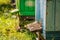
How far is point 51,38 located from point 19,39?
167 cm

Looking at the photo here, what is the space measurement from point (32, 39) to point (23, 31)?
96cm

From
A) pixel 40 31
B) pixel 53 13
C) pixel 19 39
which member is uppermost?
pixel 53 13

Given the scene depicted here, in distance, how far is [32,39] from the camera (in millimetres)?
6930

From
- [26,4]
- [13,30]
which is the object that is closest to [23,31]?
[13,30]

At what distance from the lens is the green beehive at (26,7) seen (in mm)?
7738

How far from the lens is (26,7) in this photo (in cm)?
779

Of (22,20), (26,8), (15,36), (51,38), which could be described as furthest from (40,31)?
(22,20)

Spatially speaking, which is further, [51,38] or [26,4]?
[26,4]

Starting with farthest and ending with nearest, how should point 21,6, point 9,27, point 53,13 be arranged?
point 9,27 → point 21,6 → point 53,13

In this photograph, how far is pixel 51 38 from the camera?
5.54 m

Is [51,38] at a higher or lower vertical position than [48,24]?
lower

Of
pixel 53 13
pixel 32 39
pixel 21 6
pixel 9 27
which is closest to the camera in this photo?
pixel 53 13

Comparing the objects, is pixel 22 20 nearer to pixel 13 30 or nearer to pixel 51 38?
pixel 13 30

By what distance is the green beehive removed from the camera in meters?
7.74
